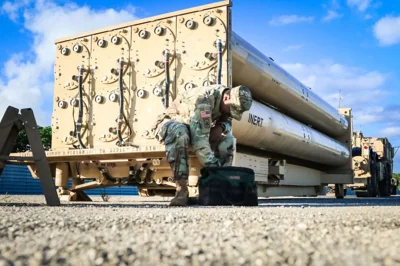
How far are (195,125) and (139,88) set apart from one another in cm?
185

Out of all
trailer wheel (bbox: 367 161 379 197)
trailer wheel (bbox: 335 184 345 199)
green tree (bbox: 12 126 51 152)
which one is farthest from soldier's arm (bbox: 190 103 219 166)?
green tree (bbox: 12 126 51 152)

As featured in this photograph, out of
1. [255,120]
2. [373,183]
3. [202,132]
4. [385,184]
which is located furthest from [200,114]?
[385,184]

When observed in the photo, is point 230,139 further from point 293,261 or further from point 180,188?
point 293,261

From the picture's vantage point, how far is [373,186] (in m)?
14.6

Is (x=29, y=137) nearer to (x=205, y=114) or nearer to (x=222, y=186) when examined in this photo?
(x=205, y=114)

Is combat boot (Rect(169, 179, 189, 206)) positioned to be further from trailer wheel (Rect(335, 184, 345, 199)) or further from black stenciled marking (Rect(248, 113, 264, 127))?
trailer wheel (Rect(335, 184, 345, 199))

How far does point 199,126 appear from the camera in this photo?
4.20 metres

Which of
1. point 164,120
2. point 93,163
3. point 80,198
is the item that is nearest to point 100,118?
point 93,163

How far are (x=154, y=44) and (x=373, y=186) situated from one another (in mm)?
11366

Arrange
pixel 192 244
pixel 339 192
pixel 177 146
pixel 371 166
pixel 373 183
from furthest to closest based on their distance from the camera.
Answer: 1. pixel 371 166
2. pixel 373 183
3. pixel 339 192
4. pixel 177 146
5. pixel 192 244

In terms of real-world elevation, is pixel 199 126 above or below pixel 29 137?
above

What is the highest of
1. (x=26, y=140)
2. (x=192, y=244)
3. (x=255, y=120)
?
(x=26, y=140)

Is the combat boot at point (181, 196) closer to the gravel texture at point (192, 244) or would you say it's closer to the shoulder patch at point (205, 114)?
the shoulder patch at point (205, 114)

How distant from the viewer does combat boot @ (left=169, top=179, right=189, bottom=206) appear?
398 cm
